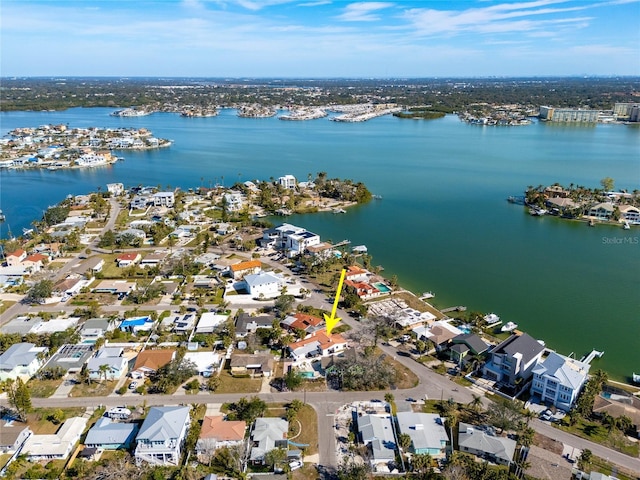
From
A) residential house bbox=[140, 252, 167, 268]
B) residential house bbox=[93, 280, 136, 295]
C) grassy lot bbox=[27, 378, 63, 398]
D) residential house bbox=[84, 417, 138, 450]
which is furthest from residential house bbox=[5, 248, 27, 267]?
residential house bbox=[84, 417, 138, 450]

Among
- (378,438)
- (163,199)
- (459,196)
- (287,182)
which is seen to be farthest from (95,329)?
Result: (459,196)

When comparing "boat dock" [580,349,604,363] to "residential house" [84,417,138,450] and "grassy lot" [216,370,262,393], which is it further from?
"residential house" [84,417,138,450]

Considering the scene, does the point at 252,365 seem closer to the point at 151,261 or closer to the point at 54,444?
the point at 54,444

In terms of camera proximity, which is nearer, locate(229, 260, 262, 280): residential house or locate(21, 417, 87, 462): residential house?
locate(21, 417, 87, 462): residential house

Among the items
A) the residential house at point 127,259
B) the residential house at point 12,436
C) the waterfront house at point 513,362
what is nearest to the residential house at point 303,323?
the waterfront house at point 513,362

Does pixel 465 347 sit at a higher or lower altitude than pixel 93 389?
higher

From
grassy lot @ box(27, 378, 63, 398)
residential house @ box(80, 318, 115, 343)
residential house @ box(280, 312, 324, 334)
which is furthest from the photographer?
residential house @ box(280, 312, 324, 334)
